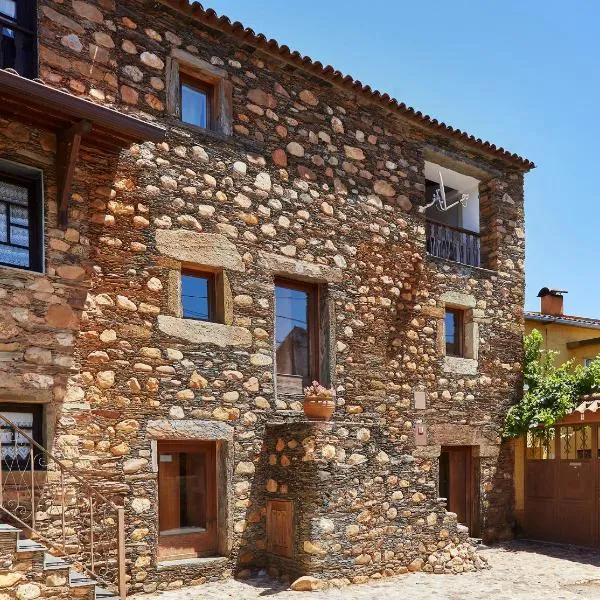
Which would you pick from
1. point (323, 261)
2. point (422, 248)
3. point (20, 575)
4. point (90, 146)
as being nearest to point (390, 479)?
point (323, 261)

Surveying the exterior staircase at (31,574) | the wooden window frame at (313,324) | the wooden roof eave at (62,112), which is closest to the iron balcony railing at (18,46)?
the wooden roof eave at (62,112)

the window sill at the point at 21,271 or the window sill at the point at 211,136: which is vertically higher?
the window sill at the point at 211,136

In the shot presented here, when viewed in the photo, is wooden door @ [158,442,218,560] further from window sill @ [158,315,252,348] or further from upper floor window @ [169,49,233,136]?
upper floor window @ [169,49,233,136]

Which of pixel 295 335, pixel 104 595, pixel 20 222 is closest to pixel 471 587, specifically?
pixel 295 335

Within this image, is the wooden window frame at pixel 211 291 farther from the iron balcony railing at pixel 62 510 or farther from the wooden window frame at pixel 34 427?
the iron balcony railing at pixel 62 510

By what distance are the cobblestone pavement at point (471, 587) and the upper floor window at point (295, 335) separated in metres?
2.48

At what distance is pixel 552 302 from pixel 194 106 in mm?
11157

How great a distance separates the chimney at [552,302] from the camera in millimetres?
16516

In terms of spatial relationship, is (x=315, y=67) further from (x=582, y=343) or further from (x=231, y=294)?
(x=582, y=343)

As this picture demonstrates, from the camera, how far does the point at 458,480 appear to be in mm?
11203

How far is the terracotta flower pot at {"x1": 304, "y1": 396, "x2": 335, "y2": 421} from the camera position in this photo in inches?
316

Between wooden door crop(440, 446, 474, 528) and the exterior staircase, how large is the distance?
6.71 metres

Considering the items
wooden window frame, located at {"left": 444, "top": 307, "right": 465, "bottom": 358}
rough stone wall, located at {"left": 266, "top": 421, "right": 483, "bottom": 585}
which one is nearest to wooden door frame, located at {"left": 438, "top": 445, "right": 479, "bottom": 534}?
wooden window frame, located at {"left": 444, "top": 307, "right": 465, "bottom": 358}

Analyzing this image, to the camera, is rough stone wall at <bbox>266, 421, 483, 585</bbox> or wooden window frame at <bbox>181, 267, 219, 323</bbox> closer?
rough stone wall at <bbox>266, 421, 483, 585</bbox>
